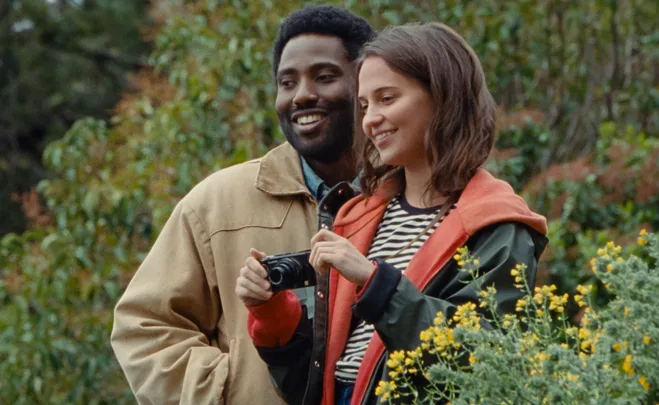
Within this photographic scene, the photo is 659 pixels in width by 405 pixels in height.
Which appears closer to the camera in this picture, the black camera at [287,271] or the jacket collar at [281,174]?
the black camera at [287,271]

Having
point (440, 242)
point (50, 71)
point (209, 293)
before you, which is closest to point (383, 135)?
point (440, 242)

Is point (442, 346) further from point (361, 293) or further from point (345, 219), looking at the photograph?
point (345, 219)

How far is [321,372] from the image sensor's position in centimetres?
304

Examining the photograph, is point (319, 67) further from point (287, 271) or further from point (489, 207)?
point (489, 207)

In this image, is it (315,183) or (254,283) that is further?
(315,183)

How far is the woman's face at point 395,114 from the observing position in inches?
116

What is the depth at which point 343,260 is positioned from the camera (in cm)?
271

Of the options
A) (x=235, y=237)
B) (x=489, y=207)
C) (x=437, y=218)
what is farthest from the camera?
(x=235, y=237)

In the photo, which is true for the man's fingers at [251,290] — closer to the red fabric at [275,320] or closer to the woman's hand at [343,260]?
the red fabric at [275,320]

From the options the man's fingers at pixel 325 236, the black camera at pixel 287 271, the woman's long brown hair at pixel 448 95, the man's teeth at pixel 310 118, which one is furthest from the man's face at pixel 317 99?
the man's fingers at pixel 325 236

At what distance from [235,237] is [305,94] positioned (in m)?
0.43

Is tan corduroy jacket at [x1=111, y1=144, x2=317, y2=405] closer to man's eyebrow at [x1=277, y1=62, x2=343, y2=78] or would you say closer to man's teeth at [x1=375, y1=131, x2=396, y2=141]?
man's eyebrow at [x1=277, y1=62, x2=343, y2=78]

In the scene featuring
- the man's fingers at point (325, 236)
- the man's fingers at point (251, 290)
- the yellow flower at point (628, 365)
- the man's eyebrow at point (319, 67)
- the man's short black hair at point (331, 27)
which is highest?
the man's short black hair at point (331, 27)

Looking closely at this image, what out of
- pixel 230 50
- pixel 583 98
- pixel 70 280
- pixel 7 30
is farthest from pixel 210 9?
pixel 7 30
